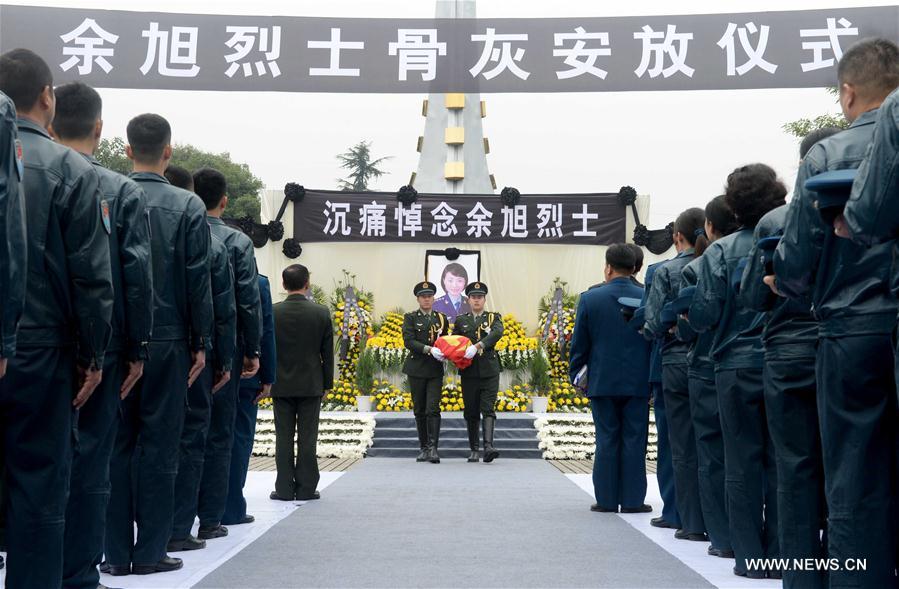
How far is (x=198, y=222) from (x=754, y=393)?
252 cm

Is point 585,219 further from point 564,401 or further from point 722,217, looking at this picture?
point 722,217

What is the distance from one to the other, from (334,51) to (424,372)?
4420mm

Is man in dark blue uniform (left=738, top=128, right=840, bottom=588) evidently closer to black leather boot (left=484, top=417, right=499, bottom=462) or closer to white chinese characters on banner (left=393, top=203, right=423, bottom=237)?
black leather boot (left=484, top=417, right=499, bottom=462)

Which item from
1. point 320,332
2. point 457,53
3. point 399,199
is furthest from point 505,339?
point 320,332

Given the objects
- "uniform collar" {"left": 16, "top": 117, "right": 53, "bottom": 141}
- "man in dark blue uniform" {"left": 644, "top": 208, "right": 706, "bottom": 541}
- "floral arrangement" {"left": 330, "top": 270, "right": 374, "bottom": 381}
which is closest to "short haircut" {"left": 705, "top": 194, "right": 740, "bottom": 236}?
"man in dark blue uniform" {"left": 644, "top": 208, "right": 706, "bottom": 541}

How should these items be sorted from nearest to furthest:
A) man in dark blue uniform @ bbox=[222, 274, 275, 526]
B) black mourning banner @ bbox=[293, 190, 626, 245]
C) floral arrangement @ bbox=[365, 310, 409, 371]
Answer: man in dark blue uniform @ bbox=[222, 274, 275, 526] < floral arrangement @ bbox=[365, 310, 409, 371] < black mourning banner @ bbox=[293, 190, 626, 245]

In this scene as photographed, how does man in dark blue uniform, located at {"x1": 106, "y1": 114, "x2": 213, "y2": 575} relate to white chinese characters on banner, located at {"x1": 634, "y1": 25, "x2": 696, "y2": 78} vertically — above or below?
below

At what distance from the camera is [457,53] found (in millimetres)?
12984

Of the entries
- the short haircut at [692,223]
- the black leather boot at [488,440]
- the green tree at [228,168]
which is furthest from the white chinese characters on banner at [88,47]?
the green tree at [228,168]

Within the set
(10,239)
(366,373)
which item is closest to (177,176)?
(10,239)

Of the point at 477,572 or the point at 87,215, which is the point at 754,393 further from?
the point at 87,215

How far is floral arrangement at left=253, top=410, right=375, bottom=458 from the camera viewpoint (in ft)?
40.1

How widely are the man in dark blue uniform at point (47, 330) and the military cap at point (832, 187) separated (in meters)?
2.17

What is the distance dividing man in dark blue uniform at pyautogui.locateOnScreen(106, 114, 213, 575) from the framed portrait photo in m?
12.4
